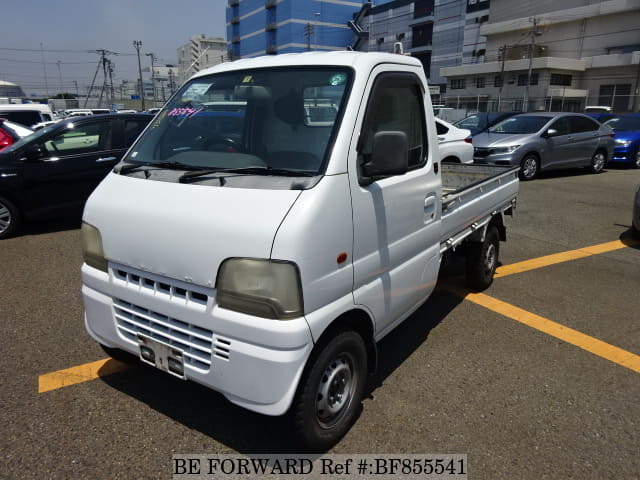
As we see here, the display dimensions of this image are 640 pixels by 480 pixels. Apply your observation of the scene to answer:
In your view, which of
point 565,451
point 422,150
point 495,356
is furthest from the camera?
point 495,356

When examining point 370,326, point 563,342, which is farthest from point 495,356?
point 370,326

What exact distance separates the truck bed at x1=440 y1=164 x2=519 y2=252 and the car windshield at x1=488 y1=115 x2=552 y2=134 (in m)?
7.28

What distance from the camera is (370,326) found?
2.74m

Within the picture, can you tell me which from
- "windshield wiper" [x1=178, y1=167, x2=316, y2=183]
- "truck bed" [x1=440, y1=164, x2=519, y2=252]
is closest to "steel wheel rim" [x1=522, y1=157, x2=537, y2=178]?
"truck bed" [x1=440, y1=164, x2=519, y2=252]

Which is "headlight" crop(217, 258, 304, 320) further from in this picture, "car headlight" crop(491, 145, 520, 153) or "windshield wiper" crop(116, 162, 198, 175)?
"car headlight" crop(491, 145, 520, 153)

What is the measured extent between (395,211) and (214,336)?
129cm

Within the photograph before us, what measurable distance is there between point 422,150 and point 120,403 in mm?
2589

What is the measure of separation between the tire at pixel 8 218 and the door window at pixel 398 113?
6.06 meters

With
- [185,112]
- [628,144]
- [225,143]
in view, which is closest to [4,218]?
[185,112]

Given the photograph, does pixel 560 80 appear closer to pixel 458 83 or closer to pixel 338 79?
pixel 458 83

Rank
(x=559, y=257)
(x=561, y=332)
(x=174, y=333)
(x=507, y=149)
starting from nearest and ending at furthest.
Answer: (x=174, y=333)
(x=561, y=332)
(x=559, y=257)
(x=507, y=149)

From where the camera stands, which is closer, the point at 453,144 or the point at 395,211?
the point at 395,211

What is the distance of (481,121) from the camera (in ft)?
44.1

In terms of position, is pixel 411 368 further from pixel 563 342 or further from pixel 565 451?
pixel 563 342
